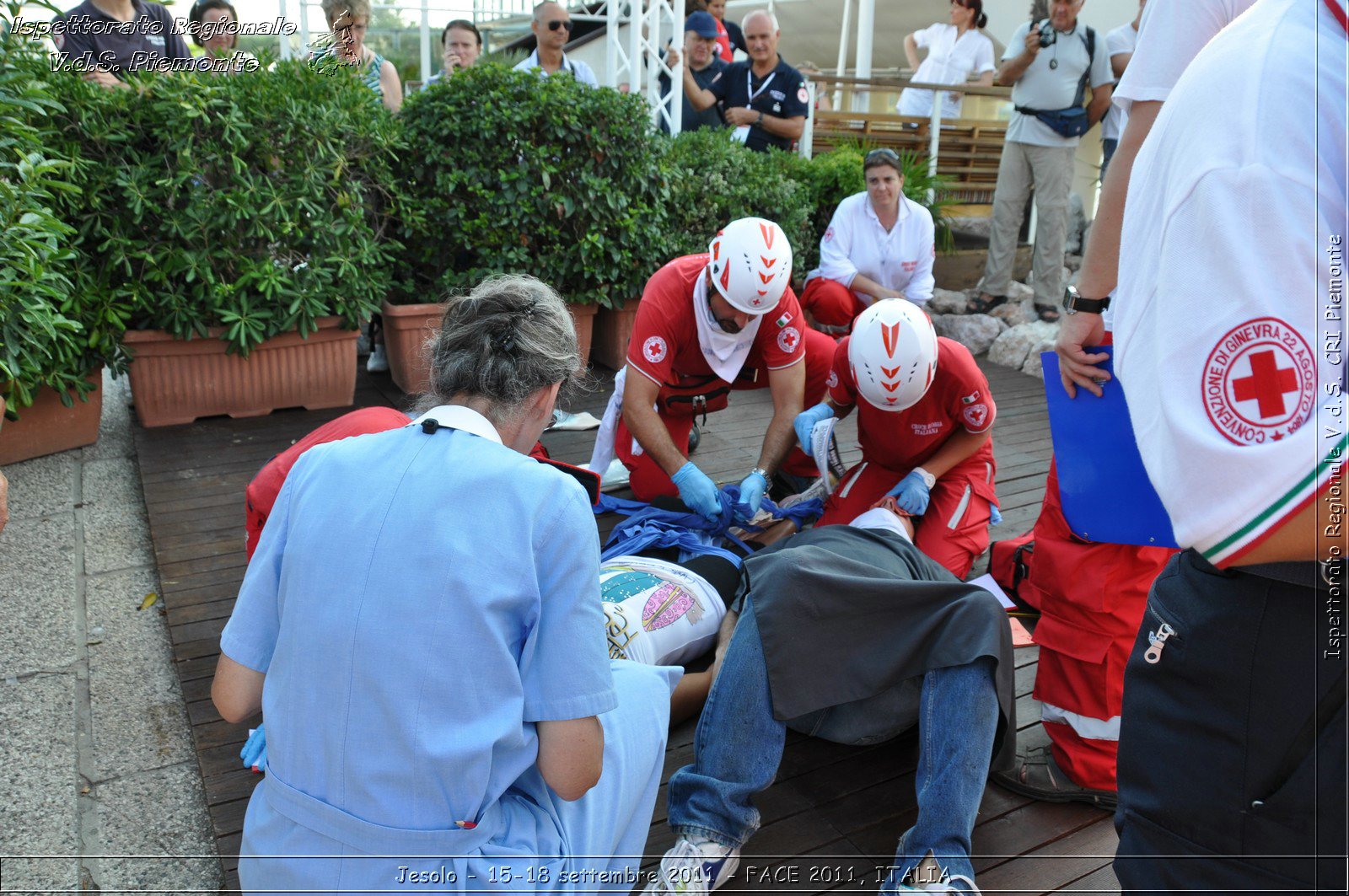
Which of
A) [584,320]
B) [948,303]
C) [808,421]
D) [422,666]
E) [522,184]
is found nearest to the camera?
[422,666]

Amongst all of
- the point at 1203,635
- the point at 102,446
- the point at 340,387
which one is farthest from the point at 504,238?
the point at 1203,635

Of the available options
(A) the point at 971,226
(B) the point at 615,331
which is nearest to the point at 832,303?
(B) the point at 615,331

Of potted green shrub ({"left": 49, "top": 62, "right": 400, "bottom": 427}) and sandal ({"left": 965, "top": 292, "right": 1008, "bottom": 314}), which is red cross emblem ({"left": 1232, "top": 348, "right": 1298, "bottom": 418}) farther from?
sandal ({"left": 965, "top": 292, "right": 1008, "bottom": 314})

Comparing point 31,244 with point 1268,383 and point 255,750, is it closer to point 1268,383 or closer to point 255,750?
point 255,750

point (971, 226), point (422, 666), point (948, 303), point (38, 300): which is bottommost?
point (948, 303)

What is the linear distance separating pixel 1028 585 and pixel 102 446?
13.0 ft

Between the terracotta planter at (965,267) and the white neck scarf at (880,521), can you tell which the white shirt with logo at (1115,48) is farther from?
the white neck scarf at (880,521)

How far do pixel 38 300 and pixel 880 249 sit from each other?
4.28 meters

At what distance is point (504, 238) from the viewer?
5309mm

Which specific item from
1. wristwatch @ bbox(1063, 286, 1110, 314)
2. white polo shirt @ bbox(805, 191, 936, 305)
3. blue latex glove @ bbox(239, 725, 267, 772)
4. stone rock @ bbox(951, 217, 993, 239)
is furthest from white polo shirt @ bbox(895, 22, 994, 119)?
blue latex glove @ bbox(239, 725, 267, 772)

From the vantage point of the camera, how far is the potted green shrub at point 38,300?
11.6ft

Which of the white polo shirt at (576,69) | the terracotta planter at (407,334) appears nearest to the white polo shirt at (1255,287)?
the terracotta planter at (407,334)

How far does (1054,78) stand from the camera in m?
6.25

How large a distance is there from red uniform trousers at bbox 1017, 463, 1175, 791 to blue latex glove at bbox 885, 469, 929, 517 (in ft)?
2.84
